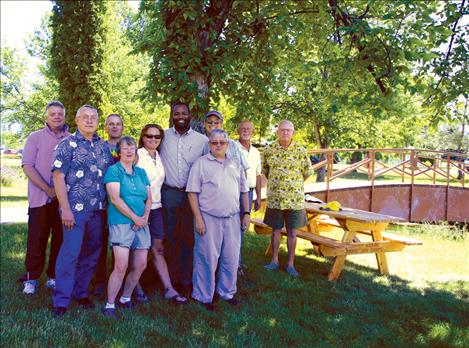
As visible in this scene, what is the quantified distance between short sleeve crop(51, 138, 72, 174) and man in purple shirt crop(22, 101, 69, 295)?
2.11 ft

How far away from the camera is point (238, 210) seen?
4910 millimetres

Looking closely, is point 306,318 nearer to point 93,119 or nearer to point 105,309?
point 105,309

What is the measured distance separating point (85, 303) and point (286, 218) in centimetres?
294

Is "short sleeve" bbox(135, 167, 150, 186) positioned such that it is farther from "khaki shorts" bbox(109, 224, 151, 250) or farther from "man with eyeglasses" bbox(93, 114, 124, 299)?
"man with eyeglasses" bbox(93, 114, 124, 299)

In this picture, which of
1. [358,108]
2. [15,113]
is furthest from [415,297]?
[15,113]

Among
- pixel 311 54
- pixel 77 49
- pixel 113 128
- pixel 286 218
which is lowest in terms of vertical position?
pixel 286 218

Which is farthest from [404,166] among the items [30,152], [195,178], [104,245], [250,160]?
[30,152]

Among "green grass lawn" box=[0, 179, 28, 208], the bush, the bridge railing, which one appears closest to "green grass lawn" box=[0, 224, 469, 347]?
the bridge railing

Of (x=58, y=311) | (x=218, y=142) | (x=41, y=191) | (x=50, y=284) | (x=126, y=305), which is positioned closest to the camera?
(x=58, y=311)

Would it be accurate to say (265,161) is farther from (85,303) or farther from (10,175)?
(10,175)

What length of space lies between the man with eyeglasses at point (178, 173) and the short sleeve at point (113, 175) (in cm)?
73

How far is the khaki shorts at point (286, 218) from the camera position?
6.37 m

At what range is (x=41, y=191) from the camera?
4.80 metres

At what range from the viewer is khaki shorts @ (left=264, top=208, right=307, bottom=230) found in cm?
637
